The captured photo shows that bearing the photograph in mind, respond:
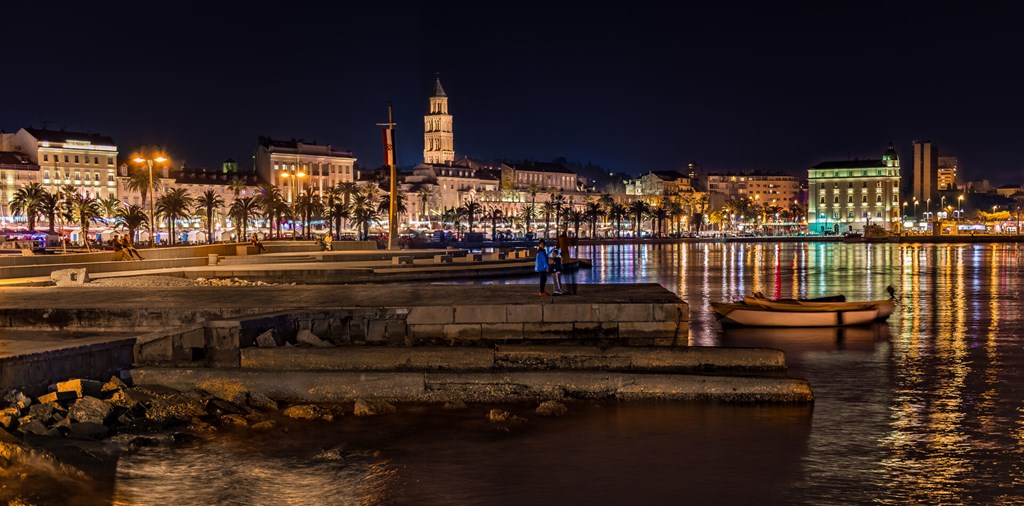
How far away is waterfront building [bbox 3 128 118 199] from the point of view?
139m

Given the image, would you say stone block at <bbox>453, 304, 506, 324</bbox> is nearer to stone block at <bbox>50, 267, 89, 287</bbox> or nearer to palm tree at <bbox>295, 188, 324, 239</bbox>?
stone block at <bbox>50, 267, 89, 287</bbox>

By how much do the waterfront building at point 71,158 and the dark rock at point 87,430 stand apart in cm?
13231

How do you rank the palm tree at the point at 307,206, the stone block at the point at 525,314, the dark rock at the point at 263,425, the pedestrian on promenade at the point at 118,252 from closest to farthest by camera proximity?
1. the dark rock at the point at 263,425
2. the stone block at the point at 525,314
3. the pedestrian on promenade at the point at 118,252
4. the palm tree at the point at 307,206

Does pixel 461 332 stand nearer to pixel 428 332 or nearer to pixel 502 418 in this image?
pixel 428 332

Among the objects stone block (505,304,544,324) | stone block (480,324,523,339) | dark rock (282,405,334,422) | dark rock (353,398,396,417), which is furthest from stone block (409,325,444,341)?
dark rock (282,405,334,422)

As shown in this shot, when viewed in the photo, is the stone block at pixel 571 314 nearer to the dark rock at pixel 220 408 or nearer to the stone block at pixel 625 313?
the stone block at pixel 625 313

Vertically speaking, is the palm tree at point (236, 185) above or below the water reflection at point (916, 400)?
above

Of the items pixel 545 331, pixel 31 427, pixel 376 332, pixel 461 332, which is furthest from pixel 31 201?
pixel 31 427

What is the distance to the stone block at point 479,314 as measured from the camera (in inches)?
857

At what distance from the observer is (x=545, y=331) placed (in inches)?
860

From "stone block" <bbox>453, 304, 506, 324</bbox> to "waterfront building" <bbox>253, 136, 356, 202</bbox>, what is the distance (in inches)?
5562

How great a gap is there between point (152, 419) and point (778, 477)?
33.1 feet

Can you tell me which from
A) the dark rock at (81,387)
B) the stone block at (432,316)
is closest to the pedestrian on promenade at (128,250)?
the stone block at (432,316)

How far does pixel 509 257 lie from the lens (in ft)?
211
